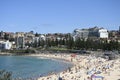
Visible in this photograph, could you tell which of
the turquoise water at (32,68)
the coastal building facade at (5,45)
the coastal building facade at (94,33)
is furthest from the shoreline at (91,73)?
the coastal building facade at (94,33)

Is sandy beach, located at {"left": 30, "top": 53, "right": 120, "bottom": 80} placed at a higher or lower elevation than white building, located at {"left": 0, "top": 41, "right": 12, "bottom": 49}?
lower

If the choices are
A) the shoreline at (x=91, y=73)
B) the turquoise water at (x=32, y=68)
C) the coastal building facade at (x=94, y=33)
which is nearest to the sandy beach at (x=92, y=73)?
the shoreline at (x=91, y=73)

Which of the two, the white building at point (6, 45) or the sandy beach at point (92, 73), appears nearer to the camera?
the sandy beach at point (92, 73)

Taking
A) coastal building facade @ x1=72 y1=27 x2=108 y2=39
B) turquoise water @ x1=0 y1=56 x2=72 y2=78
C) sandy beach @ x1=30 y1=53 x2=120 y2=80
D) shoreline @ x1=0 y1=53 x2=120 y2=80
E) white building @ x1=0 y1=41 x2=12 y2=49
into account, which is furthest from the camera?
coastal building facade @ x1=72 y1=27 x2=108 y2=39

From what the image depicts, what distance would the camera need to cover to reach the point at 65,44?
102 meters

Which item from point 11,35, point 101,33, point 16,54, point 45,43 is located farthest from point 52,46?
point 11,35

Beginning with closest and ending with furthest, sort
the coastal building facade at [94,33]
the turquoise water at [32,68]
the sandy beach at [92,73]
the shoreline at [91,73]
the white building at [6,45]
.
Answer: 1. the sandy beach at [92,73]
2. the shoreline at [91,73]
3. the turquoise water at [32,68]
4. the white building at [6,45]
5. the coastal building facade at [94,33]

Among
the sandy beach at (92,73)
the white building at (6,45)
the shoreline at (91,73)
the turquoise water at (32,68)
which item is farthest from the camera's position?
the white building at (6,45)

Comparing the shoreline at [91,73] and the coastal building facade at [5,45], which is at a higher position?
the coastal building facade at [5,45]

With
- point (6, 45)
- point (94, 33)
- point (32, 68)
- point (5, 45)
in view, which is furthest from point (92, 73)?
point (94, 33)

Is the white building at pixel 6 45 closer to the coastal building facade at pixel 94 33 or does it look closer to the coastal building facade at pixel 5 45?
the coastal building facade at pixel 5 45

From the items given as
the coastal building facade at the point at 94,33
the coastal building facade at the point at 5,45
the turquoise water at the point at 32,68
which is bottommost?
the turquoise water at the point at 32,68

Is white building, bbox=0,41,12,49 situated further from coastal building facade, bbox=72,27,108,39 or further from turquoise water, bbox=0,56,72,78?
turquoise water, bbox=0,56,72,78

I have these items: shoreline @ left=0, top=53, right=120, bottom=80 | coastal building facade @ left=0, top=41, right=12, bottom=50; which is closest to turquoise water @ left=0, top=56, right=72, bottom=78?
shoreline @ left=0, top=53, right=120, bottom=80
